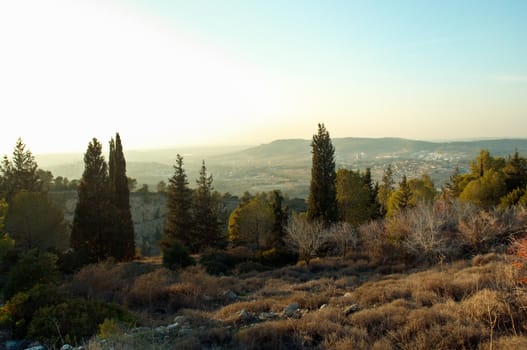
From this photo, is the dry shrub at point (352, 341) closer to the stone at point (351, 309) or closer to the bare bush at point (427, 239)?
the stone at point (351, 309)

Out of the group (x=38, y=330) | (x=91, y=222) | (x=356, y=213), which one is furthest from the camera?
(x=356, y=213)

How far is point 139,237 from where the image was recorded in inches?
1827

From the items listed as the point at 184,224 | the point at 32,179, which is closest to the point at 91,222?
the point at 184,224

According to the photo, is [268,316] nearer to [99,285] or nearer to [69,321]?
[69,321]

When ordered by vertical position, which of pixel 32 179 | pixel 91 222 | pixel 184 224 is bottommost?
pixel 184 224

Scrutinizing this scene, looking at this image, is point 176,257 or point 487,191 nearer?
point 176,257

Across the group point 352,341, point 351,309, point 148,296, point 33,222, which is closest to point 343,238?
point 148,296

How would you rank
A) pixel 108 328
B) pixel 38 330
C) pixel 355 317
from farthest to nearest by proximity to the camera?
pixel 38 330 → pixel 355 317 → pixel 108 328

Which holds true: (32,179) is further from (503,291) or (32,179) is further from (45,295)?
(503,291)

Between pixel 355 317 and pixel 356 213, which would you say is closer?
pixel 355 317

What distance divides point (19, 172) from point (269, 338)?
31.9 metres

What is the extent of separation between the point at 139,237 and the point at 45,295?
40.5 metres

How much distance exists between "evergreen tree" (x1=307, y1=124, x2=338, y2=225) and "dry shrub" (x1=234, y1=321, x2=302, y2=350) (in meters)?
19.4

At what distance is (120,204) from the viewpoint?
24.5m
